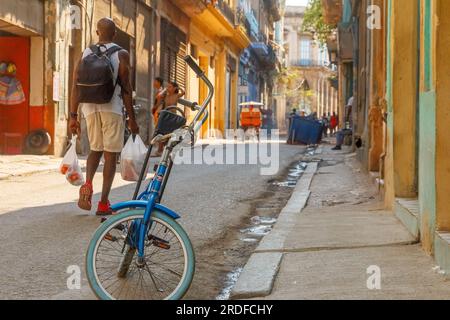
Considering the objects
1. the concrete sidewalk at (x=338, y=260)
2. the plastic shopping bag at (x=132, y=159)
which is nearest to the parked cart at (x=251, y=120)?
the concrete sidewalk at (x=338, y=260)

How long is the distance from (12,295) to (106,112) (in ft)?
9.23

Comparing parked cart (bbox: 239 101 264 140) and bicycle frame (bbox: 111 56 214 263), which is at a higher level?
parked cart (bbox: 239 101 264 140)

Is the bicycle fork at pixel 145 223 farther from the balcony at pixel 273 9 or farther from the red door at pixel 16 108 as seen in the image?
the balcony at pixel 273 9

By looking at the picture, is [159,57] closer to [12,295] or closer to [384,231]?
[384,231]

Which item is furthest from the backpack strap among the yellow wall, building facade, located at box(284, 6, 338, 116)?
building facade, located at box(284, 6, 338, 116)

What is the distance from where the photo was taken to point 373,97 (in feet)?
36.9

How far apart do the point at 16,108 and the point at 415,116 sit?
10.5 metres

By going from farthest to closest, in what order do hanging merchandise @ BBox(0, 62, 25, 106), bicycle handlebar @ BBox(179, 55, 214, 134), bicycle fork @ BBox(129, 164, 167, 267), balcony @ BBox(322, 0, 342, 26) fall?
balcony @ BBox(322, 0, 342, 26)
hanging merchandise @ BBox(0, 62, 25, 106)
bicycle handlebar @ BBox(179, 55, 214, 134)
bicycle fork @ BBox(129, 164, 167, 267)

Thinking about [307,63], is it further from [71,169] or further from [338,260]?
[338,260]

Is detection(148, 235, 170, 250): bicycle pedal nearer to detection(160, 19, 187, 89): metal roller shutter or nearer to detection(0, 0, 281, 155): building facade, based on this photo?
detection(0, 0, 281, 155): building facade

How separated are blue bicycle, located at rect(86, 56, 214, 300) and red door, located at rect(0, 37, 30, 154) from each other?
12146 mm

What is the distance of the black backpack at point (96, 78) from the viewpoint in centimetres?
662

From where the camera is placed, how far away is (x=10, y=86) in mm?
15859

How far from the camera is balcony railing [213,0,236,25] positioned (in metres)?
31.2
